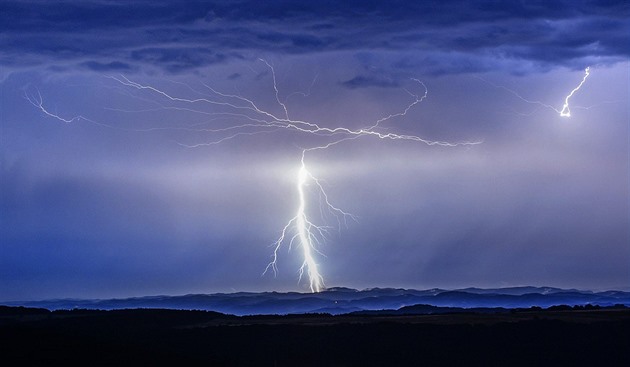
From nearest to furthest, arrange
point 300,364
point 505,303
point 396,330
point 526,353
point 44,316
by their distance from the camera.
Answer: point 300,364, point 526,353, point 396,330, point 44,316, point 505,303

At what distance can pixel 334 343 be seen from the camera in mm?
35656

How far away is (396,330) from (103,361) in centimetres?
1299

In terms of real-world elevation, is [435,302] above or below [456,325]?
above

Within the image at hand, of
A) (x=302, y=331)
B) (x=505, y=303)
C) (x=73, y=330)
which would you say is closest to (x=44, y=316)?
(x=73, y=330)

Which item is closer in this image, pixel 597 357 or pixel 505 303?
pixel 597 357

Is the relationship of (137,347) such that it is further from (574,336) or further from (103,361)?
(574,336)

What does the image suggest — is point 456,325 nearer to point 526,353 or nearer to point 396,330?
point 396,330

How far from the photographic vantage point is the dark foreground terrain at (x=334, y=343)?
3033cm

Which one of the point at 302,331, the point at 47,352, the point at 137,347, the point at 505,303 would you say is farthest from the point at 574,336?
the point at 505,303

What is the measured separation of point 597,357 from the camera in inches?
1194

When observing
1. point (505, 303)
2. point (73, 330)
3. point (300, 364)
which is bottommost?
point (300, 364)

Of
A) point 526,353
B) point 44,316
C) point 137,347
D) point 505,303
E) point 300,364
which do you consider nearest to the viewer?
point 300,364

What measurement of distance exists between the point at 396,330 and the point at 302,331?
3.49 meters

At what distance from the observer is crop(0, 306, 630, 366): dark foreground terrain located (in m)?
30.3
